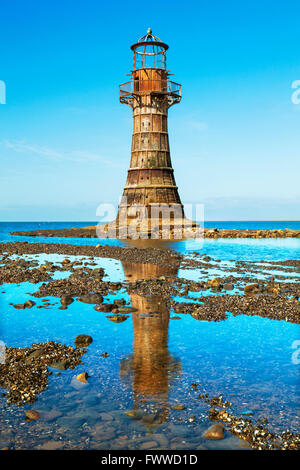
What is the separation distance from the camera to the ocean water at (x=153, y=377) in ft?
17.3

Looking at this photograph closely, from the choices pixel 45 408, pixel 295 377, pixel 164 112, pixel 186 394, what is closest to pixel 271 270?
pixel 295 377

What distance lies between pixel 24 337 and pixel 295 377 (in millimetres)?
6195

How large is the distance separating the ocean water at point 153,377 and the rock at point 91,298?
108cm

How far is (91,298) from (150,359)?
571cm

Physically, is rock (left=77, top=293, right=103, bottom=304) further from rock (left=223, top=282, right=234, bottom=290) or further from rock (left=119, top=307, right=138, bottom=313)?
rock (left=223, top=282, right=234, bottom=290)

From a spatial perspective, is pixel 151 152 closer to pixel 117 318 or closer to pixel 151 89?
pixel 151 89

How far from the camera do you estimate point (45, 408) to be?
19.5ft

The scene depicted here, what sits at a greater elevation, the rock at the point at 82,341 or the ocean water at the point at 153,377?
the rock at the point at 82,341

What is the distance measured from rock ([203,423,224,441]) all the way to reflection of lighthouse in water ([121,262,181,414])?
86 centimetres

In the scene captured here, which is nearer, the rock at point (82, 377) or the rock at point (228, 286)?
the rock at point (82, 377)

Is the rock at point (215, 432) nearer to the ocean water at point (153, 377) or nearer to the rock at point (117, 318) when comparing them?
the ocean water at point (153, 377)

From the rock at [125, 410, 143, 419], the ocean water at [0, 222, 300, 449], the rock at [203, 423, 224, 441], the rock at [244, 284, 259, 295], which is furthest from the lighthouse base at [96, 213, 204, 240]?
the rock at [203, 423, 224, 441]

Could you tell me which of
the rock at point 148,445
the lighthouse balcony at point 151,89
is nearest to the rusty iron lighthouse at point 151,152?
the lighthouse balcony at point 151,89

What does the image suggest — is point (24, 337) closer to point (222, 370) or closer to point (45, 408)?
point (45, 408)
